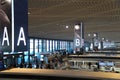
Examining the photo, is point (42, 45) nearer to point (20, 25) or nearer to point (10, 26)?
point (20, 25)

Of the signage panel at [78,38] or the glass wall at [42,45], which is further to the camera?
the glass wall at [42,45]

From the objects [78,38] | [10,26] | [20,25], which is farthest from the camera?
[78,38]

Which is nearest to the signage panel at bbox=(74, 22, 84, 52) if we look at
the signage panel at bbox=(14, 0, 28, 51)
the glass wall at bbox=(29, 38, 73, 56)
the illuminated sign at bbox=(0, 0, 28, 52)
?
the signage panel at bbox=(14, 0, 28, 51)

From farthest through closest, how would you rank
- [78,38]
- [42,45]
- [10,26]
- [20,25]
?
[42,45], [78,38], [20,25], [10,26]

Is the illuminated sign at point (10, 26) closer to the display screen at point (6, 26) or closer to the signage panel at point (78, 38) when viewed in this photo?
the display screen at point (6, 26)

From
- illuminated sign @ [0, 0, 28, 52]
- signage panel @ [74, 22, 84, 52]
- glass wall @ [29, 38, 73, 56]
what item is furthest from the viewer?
glass wall @ [29, 38, 73, 56]

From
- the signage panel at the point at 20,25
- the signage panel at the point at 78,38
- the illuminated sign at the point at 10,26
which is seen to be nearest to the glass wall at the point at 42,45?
the signage panel at the point at 78,38

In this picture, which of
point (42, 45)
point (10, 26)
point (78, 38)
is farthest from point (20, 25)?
point (42, 45)

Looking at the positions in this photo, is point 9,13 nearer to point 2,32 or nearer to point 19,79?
point 2,32

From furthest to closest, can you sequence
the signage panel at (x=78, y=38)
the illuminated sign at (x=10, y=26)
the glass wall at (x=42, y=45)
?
the glass wall at (x=42, y=45)
the signage panel at (x=78, y=38)
the illuminated sign at (x=10, y=26)

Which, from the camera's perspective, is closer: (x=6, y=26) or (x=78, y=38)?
(x=6, y=26)

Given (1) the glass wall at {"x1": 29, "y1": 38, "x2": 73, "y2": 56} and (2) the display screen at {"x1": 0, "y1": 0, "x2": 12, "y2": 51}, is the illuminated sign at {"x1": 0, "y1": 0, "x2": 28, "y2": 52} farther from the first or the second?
(1) the glass wall at {"x1": 29, "y1": 38, "x2": 73, "y2": 56}

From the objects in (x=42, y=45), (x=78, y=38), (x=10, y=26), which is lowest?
(x=10, y=26)

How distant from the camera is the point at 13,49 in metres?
4.04
